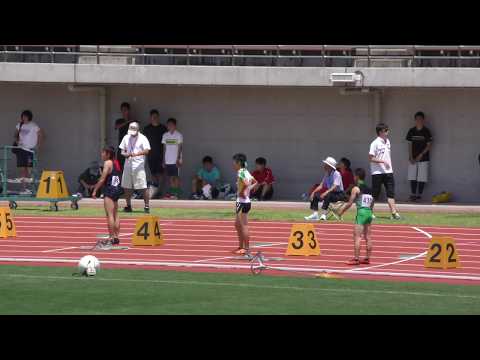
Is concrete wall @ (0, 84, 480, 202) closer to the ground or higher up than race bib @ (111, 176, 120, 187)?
higher up

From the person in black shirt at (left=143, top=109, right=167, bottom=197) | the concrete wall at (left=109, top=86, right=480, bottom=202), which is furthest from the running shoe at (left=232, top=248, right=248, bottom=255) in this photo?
the person in black shirt at (left=143, top=109, right=167, bottom=197)

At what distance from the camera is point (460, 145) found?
2759 centimetres

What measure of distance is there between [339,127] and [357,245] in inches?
473

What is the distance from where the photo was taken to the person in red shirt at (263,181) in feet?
90.1

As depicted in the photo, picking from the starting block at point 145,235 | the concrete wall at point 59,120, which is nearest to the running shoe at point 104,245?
the starting block at point 145,235

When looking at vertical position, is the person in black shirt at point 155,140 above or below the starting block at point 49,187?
above

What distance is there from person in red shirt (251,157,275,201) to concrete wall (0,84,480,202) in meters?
1.13

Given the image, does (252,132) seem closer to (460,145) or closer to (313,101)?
(313,101)

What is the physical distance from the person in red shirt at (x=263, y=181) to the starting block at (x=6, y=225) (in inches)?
315

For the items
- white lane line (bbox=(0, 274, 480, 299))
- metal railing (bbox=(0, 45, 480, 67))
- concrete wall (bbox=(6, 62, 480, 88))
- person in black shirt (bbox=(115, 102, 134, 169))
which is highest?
metal railing (bbox=(0, 45, 480, 67))

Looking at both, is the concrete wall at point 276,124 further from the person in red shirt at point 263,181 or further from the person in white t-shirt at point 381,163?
the person in white t-shirt at point 381,163

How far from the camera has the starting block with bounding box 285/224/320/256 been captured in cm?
1812

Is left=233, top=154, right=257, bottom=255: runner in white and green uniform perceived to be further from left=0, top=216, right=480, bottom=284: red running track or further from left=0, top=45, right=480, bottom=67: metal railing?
left=0, top=45, right=480, bottom=67: metal railing

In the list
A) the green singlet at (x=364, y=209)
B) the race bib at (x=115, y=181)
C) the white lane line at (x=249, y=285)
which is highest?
the race bib at (x=115, y=181)
